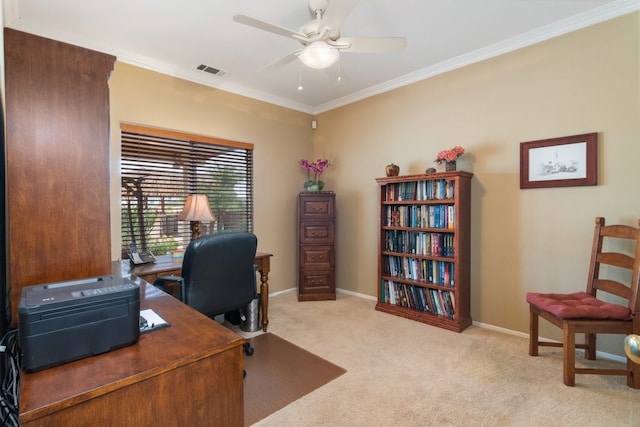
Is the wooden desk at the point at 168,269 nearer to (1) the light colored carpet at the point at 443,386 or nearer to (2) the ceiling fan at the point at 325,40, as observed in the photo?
(1) the light colored carpet at the point at 443,386

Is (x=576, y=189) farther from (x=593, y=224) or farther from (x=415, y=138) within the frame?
(x=415, y=138)

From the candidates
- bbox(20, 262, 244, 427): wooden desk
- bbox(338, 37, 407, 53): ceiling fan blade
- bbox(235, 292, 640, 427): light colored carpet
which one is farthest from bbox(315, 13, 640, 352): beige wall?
bbox(20, 262, 244, 427): wooden desk

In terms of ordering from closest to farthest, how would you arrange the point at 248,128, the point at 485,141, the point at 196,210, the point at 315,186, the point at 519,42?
1. the point at 519,42
2. the point at 196,210
3. the point at 485,141
4. the point at 248,128
5. the point at 315,186

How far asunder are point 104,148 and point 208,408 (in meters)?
1.11

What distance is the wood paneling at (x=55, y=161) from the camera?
3.78 ft

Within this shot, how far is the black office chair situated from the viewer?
2064mm

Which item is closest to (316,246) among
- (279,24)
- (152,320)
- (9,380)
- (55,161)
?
(279,24)

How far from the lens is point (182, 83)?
3301 mm

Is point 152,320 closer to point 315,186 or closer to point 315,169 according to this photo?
point 315,186

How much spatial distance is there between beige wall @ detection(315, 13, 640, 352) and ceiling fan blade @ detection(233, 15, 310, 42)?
6.22 feet

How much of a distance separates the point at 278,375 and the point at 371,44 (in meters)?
2.38

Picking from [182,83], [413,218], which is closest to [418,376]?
[413,218]

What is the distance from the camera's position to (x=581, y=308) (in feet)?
6.63

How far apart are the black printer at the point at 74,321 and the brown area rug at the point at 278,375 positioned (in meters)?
1.11
